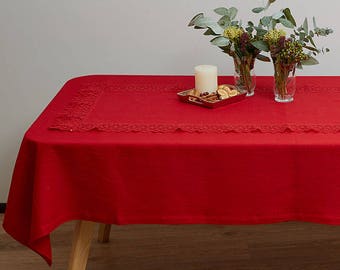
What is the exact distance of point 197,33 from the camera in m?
2.31

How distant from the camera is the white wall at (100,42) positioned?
7.50 ft

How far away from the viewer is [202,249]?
2227 millimetres

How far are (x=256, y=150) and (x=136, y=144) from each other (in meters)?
0.32

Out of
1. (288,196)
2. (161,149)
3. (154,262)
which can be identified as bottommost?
(154,262)

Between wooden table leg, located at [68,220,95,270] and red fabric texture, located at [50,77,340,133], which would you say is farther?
wooden table leg, located at [68,220,95,270]

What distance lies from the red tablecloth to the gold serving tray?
0.13 metres

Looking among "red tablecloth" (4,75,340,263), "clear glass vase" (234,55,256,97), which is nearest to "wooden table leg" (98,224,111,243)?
"red tablecloth" (4,75,340,263)

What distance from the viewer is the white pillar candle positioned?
1641 millimetres

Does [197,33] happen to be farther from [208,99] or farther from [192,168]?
[192,168]

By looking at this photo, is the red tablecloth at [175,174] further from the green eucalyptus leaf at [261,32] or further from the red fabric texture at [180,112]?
the green eucalyptus leaf at [261,32]

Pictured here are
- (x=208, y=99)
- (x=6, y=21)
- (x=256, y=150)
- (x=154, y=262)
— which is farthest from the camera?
(x=6, y=21)

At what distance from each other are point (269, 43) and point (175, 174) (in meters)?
0.52

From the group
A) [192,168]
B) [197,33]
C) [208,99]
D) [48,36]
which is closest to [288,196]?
[192,168]

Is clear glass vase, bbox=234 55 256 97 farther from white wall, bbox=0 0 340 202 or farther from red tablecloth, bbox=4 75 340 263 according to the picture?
white wall, bbox=0 0 340 202
